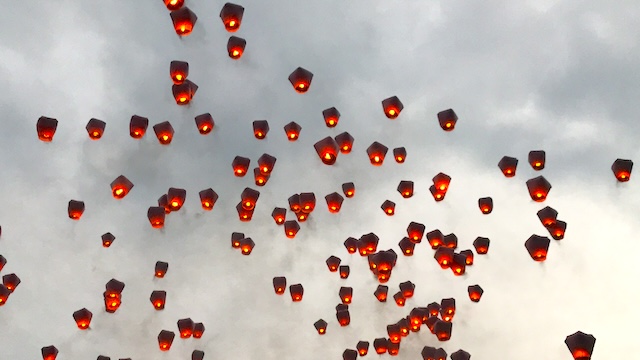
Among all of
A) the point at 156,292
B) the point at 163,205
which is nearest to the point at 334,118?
the point at 163,205

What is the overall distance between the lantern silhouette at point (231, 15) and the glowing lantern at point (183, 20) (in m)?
0.54

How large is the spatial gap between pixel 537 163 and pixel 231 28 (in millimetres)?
7387

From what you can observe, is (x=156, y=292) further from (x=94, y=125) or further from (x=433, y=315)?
(x=433, y=315)

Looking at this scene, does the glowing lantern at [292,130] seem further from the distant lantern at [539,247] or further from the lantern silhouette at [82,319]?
the lantern silhouette at [82,319]

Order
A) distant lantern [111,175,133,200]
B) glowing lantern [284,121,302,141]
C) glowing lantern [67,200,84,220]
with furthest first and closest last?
glowing lantern [284,121,302,141], glowing lantern [67,200,84,220], distant lantern [111,175,133,200]

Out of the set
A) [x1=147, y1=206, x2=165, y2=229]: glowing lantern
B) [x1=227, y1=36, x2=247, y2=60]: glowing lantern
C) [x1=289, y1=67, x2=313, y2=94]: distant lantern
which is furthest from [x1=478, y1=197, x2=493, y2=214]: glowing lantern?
[x1=147, y1=206, x2=165, y2=229]: glowing lantern

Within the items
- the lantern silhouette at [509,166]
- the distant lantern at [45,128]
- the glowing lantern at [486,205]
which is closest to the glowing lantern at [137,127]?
the distant lantern at [45,128]

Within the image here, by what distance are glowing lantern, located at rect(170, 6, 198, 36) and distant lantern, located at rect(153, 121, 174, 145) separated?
101 inches

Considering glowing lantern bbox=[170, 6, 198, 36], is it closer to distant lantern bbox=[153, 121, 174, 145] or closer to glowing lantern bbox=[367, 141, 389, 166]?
distant lantern bbox=[153, 121, 174, 145]

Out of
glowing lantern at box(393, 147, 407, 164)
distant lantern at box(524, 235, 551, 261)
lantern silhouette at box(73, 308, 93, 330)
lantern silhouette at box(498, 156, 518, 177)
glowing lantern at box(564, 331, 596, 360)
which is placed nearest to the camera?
glowing lantern at box(564, 331, 596, 360)

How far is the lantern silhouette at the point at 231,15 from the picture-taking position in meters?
9.34

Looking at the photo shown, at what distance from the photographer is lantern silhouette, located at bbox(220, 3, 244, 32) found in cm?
934

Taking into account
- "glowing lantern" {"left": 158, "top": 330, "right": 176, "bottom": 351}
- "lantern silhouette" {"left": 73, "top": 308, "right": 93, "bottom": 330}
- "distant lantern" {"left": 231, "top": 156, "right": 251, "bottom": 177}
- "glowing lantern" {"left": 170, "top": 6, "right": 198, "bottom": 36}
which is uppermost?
"glowing lantern" {"left": 170, "top": 6, "right": 198, "bottom": 36}

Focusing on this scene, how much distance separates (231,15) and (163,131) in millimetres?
3164
